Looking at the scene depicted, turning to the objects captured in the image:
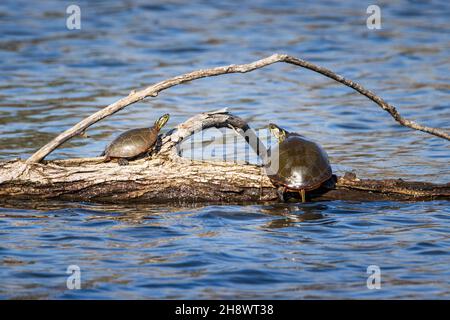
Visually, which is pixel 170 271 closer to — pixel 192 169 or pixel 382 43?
pixel 192 169

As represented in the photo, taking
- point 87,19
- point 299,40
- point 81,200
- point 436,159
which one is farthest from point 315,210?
point 87,19

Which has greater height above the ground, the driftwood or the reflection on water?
the driftwood

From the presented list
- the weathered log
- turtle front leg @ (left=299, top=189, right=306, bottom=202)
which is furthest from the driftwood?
turtle front leg @ (left=299, top=189, right=306, bottom=202)

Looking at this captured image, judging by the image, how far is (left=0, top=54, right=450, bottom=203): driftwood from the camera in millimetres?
6648

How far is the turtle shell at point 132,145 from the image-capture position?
688cm

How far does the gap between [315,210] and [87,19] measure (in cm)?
1071

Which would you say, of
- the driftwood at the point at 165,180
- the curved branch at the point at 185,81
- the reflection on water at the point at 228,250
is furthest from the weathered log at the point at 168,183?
the curved branch at the point at 185,81

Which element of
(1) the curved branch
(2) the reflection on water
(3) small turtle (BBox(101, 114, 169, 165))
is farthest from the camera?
(3) small turtle (BBox(101, 114, 169, 165))

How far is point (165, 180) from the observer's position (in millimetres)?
6758

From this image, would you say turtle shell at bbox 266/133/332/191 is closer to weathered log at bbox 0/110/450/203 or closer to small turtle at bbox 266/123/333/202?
small turtle at bbox 266/123/333/202

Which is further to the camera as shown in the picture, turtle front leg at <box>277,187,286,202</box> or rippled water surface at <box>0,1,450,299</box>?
turtle front leg at <box>277,187,286,202</box>

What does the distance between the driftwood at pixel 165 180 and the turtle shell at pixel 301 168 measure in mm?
185
